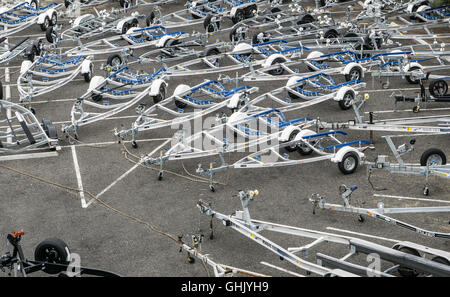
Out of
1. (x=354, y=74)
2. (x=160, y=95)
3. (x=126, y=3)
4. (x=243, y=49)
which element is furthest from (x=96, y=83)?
(x=126, y=3)

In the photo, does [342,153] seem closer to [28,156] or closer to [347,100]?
[347,100]

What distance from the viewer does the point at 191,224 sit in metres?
20.3

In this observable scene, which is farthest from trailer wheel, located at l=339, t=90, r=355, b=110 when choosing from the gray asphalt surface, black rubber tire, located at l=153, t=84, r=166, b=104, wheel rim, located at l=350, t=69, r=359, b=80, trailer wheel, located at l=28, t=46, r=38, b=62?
trailer wheel, located at l=28, t=46, r=38, b=62

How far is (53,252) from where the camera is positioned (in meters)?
17.4

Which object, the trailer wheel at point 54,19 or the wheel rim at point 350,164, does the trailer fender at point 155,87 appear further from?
the trailer wheel at point 54,19

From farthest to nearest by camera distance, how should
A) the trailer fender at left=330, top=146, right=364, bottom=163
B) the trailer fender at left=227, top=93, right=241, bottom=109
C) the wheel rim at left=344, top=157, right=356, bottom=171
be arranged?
1. the trailer fender at left=227, top=93, right=241, bottom=109
2. the wheel rim at left=344, top=157, right=356, bottom=171
3. the trailer fender at left=330, top=146, right=364, bottom=163

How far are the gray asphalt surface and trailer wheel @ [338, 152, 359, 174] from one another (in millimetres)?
219

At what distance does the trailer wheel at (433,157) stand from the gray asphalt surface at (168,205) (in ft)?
1.87

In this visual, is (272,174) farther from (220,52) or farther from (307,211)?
(220,52)

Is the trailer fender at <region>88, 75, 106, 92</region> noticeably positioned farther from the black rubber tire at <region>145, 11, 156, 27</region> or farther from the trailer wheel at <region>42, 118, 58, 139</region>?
the black rubber tire at <region>145, 11, 156, 27</region>

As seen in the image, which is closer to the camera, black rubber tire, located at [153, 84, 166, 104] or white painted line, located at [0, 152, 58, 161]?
white painted line, located at [0, 152, 58, 161]

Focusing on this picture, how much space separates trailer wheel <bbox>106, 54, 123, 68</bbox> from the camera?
32531 millimetres
